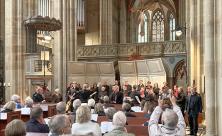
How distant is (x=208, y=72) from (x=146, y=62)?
601 inches

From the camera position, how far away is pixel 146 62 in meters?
26.1

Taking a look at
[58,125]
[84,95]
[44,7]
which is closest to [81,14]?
[44,7]

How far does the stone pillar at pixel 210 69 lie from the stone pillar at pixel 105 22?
21.7 metres

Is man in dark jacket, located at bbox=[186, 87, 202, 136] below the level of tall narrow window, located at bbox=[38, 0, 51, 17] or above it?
below

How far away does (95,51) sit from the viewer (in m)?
30.9

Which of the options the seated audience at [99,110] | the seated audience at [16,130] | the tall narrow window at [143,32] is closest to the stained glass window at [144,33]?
the tall narrow window at [143,32]

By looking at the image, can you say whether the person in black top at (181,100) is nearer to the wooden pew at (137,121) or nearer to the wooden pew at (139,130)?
the wooden pew at (137,121)

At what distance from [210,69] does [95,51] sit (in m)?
20.5

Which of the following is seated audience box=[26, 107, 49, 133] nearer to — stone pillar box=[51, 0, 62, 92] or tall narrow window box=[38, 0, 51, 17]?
stone pillar box=[51, 0, 62, 92]

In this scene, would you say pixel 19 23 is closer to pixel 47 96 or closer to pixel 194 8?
pixel 47 96

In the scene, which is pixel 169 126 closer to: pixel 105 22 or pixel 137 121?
pixel 137 121

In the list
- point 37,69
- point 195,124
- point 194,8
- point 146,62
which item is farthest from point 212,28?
point 146,62

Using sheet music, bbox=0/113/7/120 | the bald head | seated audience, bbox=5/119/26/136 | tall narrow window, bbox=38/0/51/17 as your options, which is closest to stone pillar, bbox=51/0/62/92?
tall narrow window, bbox=38/0/51/17

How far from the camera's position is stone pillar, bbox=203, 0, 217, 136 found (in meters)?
10.4
